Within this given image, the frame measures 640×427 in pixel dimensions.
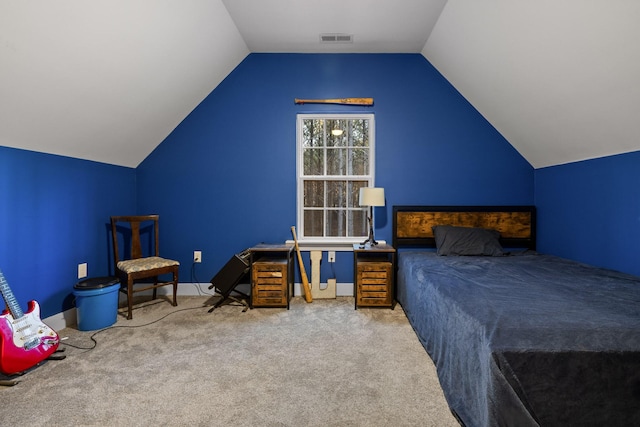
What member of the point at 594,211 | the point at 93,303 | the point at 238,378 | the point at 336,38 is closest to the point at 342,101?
the point at 336,38

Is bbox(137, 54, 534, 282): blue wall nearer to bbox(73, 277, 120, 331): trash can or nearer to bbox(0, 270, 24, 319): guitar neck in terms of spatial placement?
bbox(73, 277, 120, 331): trash can

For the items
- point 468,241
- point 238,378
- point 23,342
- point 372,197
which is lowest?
point 238,378

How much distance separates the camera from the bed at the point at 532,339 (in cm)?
130

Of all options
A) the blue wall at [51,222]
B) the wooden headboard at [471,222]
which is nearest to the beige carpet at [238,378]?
the blue wall at [51,222]

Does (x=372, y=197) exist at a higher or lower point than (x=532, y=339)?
higher

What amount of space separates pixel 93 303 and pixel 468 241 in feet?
12.2

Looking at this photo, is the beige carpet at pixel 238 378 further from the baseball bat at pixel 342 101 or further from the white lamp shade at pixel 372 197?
the baseball bat at pixel 342 101

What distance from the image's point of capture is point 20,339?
200 cm

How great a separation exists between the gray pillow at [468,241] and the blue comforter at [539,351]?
1089mm

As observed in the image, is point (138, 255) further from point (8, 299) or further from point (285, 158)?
point (285, 158)

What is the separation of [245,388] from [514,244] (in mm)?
3400

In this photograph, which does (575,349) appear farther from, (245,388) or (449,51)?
(449,51)

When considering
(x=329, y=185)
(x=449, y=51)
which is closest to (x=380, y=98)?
(x=449, y=51)

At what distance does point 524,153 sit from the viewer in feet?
11.9
